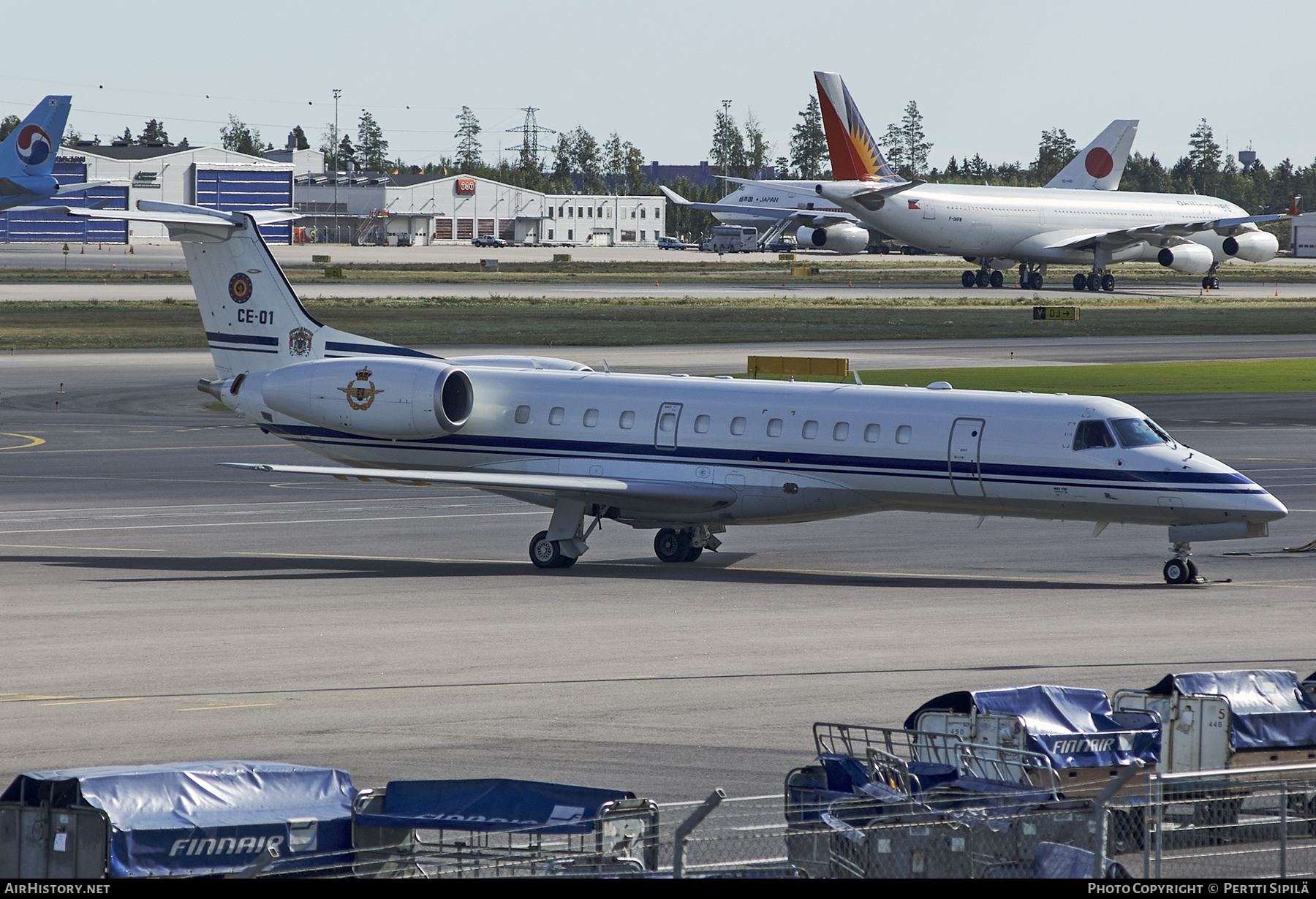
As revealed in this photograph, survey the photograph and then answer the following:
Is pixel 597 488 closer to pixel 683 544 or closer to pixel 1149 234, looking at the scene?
pixel 683 544

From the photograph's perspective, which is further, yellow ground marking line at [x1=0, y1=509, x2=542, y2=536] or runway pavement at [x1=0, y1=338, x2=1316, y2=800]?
yellow ground marking line at [x1=0, y1=509, x2=542, y2=536]

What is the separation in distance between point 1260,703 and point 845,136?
8367 centimetres

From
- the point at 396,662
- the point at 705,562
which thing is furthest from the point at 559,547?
the point at 396,662

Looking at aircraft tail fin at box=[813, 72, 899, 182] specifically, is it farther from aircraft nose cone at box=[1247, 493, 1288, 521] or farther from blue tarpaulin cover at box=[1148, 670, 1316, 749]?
blue tarpaulin cover at box=[1148, 670, 1316, 749]

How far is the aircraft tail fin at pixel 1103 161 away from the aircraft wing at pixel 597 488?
90382 mm

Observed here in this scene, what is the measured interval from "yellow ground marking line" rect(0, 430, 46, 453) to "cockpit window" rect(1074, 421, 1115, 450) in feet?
99.0

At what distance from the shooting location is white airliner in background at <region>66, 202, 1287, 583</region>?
25.6m

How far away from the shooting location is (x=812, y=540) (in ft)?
105

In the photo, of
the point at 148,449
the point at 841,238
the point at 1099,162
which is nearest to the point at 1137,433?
the point at 148,449

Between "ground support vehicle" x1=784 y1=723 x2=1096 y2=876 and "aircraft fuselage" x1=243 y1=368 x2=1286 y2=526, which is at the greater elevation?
"aircraft fuselage" x1=243 y1=368 x2=1286 y2=526

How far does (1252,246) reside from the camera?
334ft

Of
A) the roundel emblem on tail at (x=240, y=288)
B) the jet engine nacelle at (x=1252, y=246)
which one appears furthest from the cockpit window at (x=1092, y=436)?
the jet engine nacelle at (x=1252, y=246)

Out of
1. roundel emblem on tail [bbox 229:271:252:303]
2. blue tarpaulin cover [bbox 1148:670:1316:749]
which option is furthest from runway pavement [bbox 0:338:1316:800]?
roundel emblem on tail [bbox 229:271:252:303]

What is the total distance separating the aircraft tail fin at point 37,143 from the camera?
10338 cm
